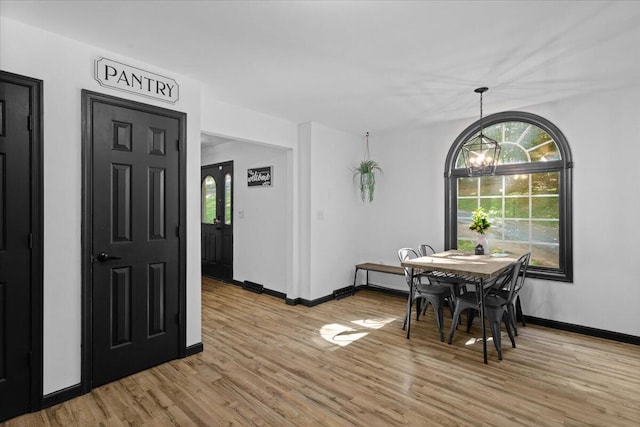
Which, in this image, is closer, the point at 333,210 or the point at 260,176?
the point at 333,210

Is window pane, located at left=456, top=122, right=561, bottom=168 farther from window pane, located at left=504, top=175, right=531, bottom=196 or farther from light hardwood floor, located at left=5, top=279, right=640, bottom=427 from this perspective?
light hardwood floor, located at left=5, top=279, right=640, bottom=427

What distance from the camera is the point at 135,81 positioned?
284cm

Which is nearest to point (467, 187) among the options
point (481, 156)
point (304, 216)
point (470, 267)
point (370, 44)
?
point (481, 156)

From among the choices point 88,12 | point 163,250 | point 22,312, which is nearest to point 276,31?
point 88,12

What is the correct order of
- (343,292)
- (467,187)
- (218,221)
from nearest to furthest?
1. (467,187)
2. (343,292)
3. (218,221)

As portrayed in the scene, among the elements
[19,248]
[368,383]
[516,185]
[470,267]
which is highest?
[516,185]

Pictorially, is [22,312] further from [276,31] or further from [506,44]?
[506,44]

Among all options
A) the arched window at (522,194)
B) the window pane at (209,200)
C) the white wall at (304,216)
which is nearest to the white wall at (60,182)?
the white wall at (304,216)

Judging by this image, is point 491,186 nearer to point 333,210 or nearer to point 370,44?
point 333,210

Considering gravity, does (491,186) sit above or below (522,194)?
above

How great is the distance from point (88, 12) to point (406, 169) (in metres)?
4.24

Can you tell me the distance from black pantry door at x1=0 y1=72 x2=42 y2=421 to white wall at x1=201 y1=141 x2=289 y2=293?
9.37ft

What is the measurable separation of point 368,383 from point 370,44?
8.57 feet

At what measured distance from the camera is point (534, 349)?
3367 millimetres
